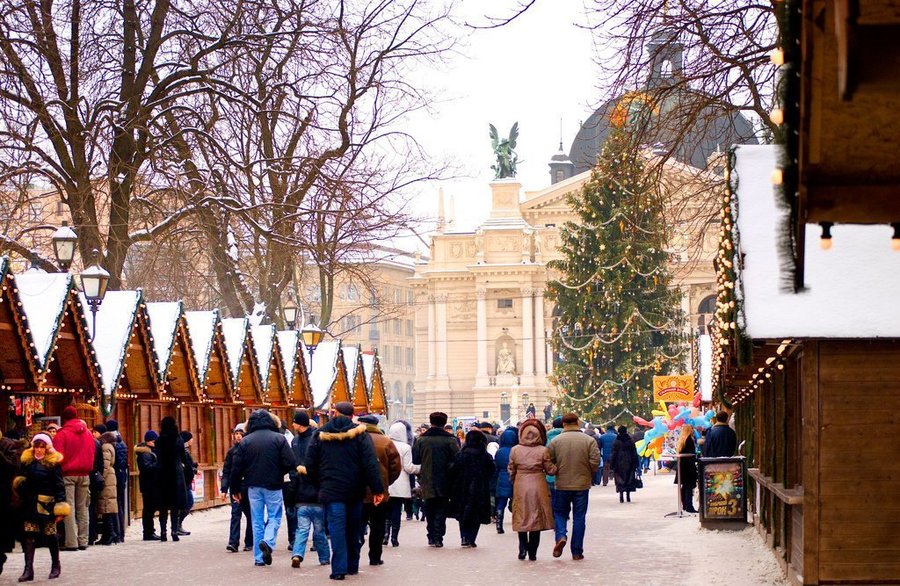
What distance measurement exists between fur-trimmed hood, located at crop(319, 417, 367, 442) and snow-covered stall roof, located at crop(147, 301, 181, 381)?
8.41 m

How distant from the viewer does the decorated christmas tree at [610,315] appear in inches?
2216

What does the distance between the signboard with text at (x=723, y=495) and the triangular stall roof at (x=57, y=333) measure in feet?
25.8

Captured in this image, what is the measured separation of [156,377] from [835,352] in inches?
517

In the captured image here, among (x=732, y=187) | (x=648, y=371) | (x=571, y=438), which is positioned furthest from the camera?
(x=648, y=371)

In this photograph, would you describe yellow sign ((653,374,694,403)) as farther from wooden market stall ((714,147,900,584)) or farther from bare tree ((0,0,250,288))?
wooden market stall ((714,147,900,584))

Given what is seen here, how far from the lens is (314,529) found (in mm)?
15289

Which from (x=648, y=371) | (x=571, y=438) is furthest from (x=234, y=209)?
(x=648, y=371)

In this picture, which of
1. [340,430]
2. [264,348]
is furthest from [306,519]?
[264,348]

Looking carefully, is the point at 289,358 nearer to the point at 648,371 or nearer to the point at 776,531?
the point at 776,531

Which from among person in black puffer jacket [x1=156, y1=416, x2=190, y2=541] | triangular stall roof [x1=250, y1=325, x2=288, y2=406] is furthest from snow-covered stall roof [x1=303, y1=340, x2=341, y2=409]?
person in black puffer jacket [x1=156, y1=416, x2=190, y2=541]

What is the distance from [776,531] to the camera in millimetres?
15008

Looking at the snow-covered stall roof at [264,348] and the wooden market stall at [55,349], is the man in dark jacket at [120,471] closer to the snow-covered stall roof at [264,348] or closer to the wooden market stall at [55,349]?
the wooden market stall at [55,349]

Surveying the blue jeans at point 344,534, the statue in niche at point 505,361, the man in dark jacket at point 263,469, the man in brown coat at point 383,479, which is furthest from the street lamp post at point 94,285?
the statue in niche at point 505,361

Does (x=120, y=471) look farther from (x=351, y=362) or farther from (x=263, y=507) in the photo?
(x=351, y=362)
